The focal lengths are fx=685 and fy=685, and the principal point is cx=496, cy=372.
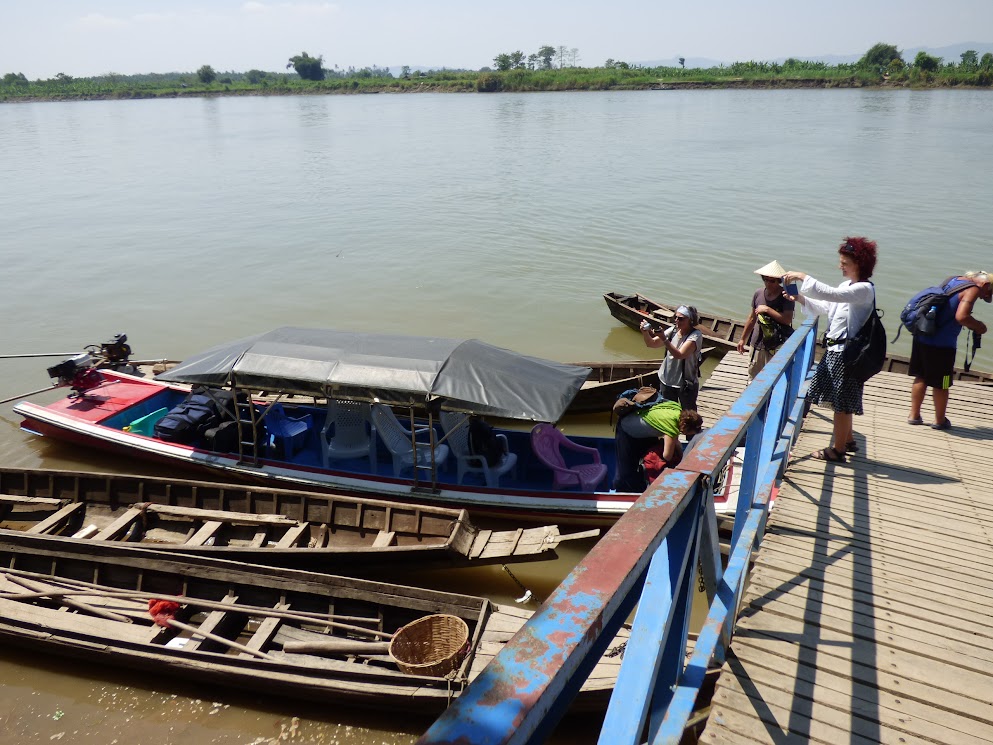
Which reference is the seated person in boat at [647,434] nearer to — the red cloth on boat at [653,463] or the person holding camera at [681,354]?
the red cloth on boat at [653,463]

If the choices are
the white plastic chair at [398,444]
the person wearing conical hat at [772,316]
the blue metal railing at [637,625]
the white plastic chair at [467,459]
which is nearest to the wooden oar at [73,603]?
the white plastic chair at [398,444]

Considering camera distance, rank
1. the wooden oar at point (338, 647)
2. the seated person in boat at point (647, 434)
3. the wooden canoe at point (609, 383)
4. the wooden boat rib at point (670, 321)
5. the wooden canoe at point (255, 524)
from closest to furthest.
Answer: the wooden oar at point (338, 647)
the seated person in boat at point (647, 434)
the wooden canoe at point (255, 524)
the wooden canoe at point (609, 383)
the wooden boat rib at point (670, 321)

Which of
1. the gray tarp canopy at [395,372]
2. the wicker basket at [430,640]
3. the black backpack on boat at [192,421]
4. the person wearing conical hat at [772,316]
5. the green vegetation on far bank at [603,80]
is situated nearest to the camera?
the wicker basket at [430,640]

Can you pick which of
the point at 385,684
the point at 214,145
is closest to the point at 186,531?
the point at 385,684

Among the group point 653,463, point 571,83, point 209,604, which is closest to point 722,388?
point 653,463

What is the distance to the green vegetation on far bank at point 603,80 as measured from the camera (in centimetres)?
8844

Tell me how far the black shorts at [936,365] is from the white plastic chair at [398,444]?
5.24 meters

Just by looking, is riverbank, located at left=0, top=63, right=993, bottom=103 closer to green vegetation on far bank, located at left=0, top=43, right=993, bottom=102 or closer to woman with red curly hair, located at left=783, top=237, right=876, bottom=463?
green vegetation on far bank, located at left=0, top=43, right=993, bottom=102

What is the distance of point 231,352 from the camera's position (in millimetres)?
8875

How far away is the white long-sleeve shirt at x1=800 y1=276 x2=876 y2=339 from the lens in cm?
486

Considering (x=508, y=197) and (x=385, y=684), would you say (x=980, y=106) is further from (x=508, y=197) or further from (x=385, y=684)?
(x=385, y=684)

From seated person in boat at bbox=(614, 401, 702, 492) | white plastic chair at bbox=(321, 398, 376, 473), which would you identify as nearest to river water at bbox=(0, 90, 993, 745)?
seated person in boat at bbox=(614, 401, 702, 492)

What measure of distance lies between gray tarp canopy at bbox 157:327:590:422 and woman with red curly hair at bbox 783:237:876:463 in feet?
10.3

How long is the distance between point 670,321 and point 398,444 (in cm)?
779
